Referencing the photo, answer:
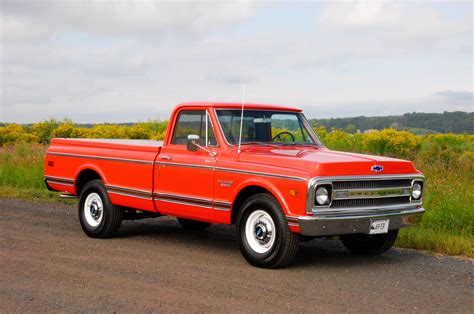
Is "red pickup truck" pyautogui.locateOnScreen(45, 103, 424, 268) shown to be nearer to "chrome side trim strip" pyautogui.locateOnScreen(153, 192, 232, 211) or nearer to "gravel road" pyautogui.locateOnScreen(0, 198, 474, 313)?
"chrome side trim strip" pyautogui.locateOnScreen(153, 192, 232, 211)

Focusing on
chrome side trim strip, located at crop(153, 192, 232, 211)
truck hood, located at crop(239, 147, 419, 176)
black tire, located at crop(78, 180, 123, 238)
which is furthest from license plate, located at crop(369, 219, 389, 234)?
black tire, located at crop(78, 180, 123, 238)

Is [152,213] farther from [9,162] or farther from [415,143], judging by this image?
[415,143]

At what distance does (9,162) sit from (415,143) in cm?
1586

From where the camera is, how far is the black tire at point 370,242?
829cm

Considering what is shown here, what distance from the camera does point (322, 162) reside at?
7.11 meters

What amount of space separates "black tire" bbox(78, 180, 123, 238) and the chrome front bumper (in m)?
3.52

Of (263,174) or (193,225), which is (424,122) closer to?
(193,225)

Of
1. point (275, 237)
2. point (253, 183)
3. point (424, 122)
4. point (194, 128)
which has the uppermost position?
point (424, 122)

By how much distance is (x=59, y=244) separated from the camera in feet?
29.0

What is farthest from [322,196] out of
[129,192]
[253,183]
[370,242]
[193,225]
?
[193,225]

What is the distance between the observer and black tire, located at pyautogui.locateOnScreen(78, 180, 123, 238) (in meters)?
9.53

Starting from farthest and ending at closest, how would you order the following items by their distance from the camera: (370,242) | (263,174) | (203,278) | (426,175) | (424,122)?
(424,122)
(426,175)
(370,242)
(263,174)
(203,278)

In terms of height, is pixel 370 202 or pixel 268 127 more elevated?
pixel 268 127

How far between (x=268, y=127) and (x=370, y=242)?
195 cm
